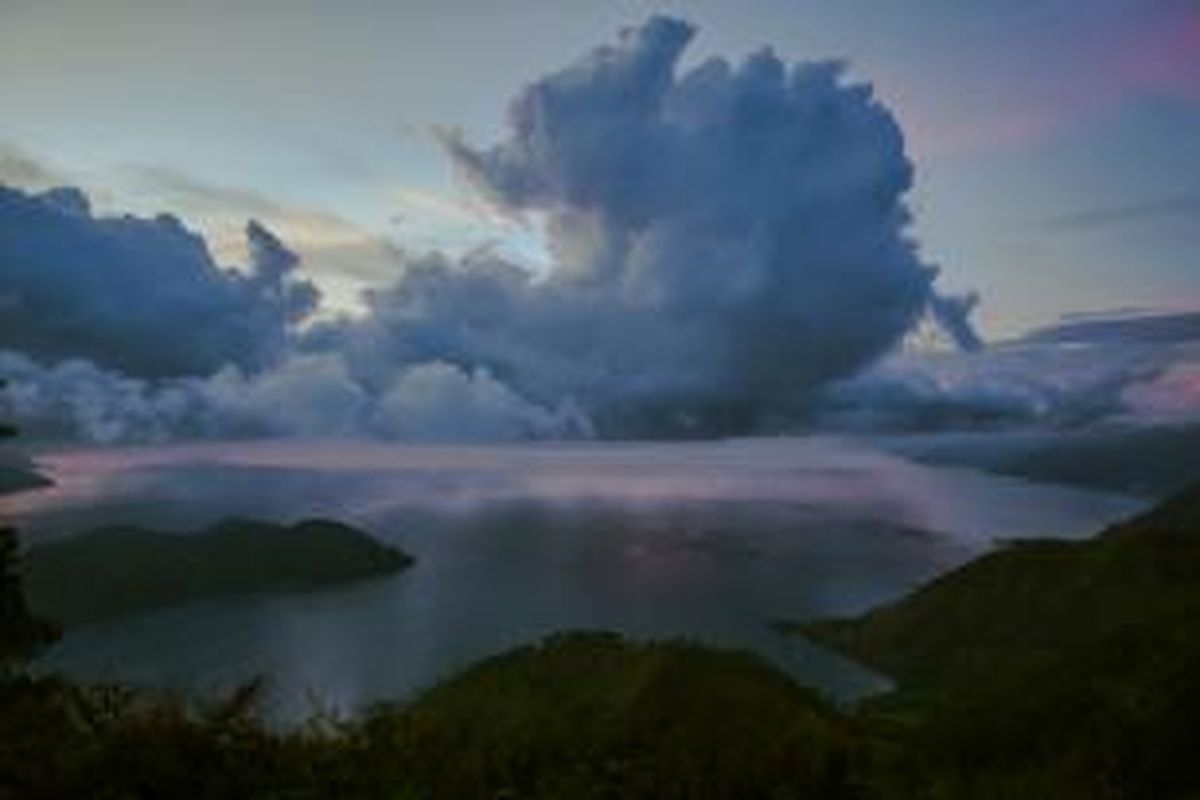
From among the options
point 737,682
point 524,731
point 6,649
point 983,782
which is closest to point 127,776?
point 6,649

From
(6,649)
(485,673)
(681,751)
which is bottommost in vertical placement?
(485,673)

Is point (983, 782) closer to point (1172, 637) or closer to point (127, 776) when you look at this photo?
point (127, 776)

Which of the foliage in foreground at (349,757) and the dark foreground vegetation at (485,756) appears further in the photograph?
the dark foreground vegetation at (485,756)

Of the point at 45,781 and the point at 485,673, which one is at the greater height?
the point at 45,781

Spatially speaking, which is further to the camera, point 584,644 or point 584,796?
point 584,644

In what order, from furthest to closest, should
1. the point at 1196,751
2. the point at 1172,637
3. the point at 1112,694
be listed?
the point at 1172,637 < the point at 1112,694 < the point at 1196,751

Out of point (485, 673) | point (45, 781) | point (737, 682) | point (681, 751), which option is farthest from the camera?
point (485, 673)

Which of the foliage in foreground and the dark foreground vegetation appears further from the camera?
the dark foreground vegetation

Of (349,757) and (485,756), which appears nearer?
(349,757)

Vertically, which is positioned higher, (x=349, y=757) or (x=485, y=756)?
(x=349, y=757)
